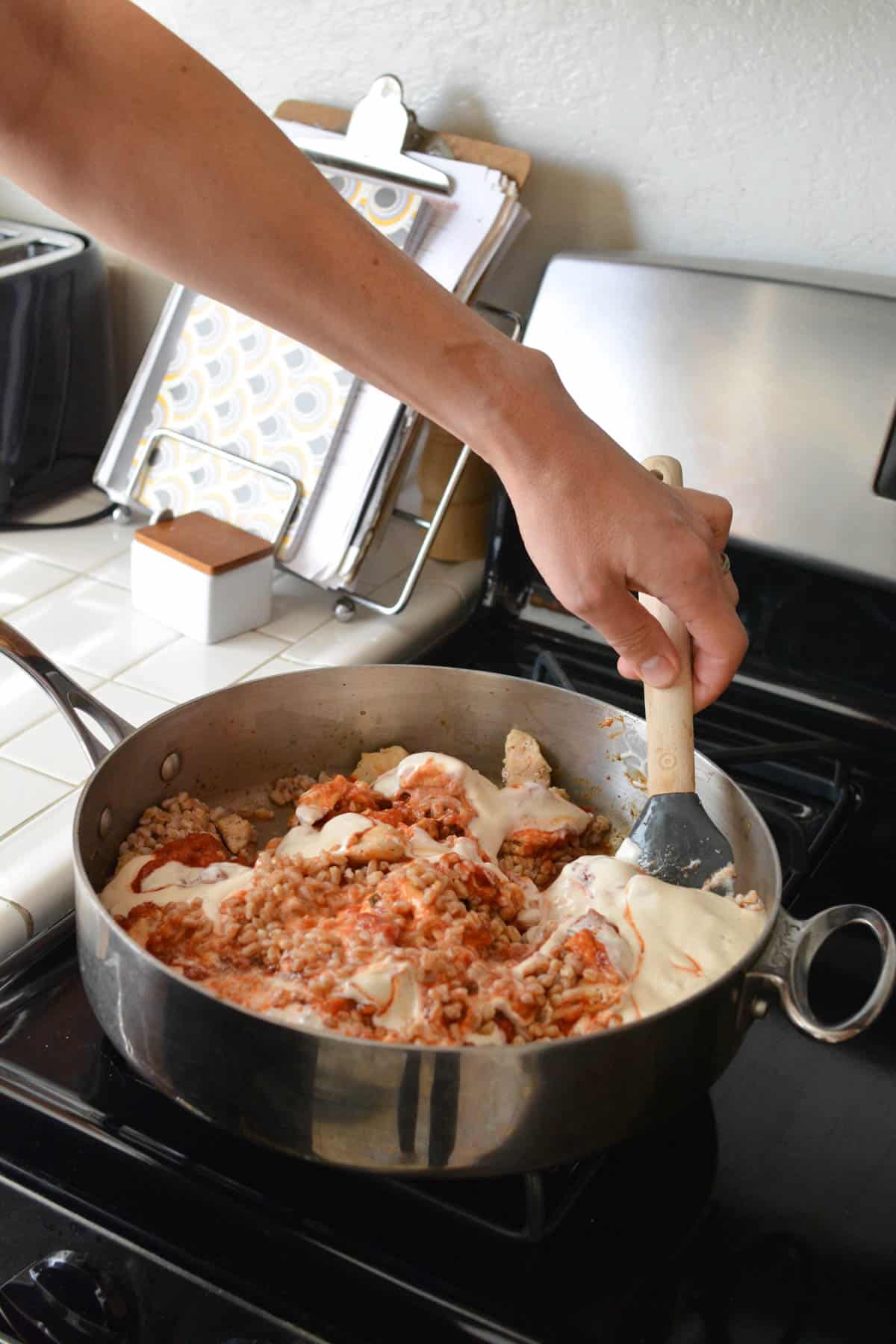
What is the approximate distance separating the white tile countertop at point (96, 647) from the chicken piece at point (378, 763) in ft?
0.65

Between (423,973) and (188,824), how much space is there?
238mm

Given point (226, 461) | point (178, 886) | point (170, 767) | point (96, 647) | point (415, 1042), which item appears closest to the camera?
point (415, 1042)

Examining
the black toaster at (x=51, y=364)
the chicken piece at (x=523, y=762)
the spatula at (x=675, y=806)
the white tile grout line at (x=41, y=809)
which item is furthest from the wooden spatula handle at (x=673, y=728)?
the black toaster at (x=51, y=364)

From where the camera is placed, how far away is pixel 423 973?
0.62 meters

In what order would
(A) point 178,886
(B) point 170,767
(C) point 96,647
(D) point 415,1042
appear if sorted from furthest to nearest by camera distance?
1. (C) point 96,647
2. (B) point 170,767
3. (A) point 178,886
4. (D) point 415,1042

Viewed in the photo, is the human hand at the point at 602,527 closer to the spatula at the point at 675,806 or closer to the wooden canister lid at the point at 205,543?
the spatula at the point at 675,806

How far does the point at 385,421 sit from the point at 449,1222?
0.72 m

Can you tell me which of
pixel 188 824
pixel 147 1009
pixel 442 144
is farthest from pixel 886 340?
pixel 147 1009

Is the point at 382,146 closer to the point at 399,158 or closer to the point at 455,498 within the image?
the point at 399,158

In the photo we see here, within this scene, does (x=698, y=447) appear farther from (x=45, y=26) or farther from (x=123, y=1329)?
(x=123, y=1329)

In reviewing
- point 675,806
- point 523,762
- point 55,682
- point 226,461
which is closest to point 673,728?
point 675,806

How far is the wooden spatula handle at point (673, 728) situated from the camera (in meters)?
0.77

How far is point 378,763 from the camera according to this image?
88 centimetres

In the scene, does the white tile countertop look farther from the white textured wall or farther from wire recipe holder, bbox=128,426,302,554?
the white textured wall
